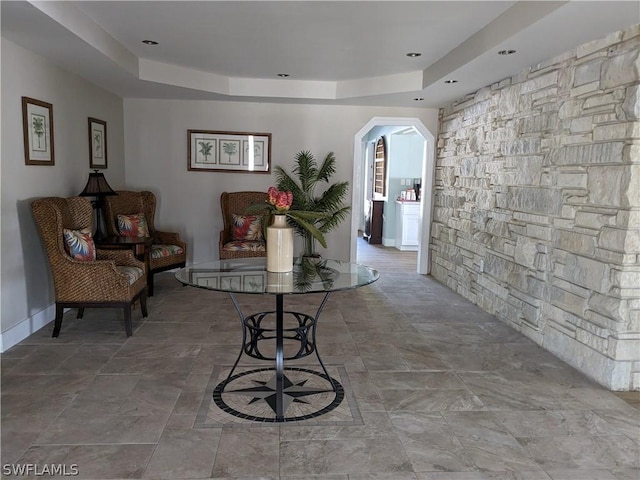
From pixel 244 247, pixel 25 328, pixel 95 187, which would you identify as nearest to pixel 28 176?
pixel 95 187

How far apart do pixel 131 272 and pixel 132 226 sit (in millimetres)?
1464

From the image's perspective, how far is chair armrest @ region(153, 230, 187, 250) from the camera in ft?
17.4

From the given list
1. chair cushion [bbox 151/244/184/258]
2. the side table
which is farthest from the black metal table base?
chair cushion [bbox 151/244/184/258]

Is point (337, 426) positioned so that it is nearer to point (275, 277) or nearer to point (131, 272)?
point (275, 277)

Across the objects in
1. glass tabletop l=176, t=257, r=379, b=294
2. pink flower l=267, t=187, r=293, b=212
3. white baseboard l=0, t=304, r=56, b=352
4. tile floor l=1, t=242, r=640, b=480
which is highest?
pink flower l=267, t=187, r=293, b=212

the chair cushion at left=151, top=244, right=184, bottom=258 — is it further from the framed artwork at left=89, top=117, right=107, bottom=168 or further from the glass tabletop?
the glass tabletop

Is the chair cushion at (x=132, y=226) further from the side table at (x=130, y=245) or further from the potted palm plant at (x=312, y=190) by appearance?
the potted palm plant at (x=312, y=190)

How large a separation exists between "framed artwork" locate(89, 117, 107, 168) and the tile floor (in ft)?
5.74

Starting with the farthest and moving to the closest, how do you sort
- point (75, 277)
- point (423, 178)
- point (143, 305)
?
point (423, 178) → point (143, 305) → point (75, 277)

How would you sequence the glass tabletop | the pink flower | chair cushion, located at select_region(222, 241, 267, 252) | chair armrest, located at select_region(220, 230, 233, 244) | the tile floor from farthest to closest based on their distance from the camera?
chair armrest, located at select_region(220, 230, 233, 244), chair cushion, located at select_region(222, 241, 267, 252), the pink flower, the glass tabletop, the tile floor

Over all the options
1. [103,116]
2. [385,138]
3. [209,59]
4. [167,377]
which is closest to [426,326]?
[167,377]

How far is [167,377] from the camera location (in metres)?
3.00

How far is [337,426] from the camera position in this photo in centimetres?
245

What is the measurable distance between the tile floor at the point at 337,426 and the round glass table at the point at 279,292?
0.16m
